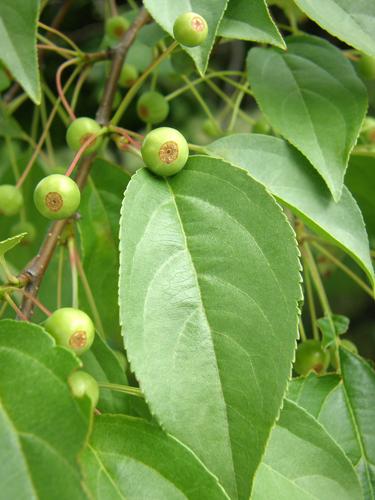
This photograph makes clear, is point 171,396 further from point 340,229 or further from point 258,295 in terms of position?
point 340,229

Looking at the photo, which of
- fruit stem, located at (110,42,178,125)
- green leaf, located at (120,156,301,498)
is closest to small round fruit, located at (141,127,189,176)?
green leaf, located at (120,156,301,498)

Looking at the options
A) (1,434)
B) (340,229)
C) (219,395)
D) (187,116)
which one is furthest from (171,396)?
(187,116)

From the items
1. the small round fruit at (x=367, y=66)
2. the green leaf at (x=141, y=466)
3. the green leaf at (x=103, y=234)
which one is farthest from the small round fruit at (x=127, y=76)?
the green leaf at (x=141, y=466)

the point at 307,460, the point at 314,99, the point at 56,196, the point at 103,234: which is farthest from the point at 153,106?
the point at 307,460

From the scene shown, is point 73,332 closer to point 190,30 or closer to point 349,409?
point 190,30

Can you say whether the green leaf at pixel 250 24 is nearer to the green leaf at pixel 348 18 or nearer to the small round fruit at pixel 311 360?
the green leaf at pixel 348 18

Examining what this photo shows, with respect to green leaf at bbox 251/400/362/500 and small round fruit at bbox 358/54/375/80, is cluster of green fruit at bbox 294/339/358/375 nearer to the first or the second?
green leaf at bbox 251/400/362/500
